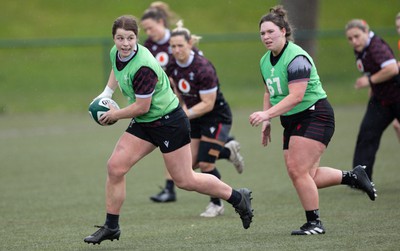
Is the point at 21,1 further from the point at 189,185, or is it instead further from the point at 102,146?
the point at 189,185

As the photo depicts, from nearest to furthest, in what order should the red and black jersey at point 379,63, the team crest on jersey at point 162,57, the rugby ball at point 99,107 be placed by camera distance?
the rugby ball at point 99,107, the red and black jersey at point 379,63, the team crest on jersey at point 162,57

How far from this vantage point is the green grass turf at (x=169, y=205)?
20.3 feet

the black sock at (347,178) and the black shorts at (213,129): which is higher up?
the black shorts at (213,129)

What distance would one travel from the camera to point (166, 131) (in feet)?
20.2

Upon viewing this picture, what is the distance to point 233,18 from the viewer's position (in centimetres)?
2675

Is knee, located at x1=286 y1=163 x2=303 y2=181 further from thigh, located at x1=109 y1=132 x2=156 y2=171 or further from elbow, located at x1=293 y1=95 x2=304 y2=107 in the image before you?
thigh, located at x1=109 y1=132 x2=156 y2=171

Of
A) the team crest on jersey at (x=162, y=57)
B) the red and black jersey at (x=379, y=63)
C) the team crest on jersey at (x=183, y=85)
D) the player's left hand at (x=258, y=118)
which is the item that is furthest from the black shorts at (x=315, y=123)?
the team crest on jersey at (x=162, y=57)

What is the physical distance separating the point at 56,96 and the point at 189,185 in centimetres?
1443

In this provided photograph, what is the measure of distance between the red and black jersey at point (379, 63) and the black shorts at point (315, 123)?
237cm

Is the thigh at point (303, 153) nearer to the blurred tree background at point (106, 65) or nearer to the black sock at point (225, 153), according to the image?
the black sock at point (225, 153)

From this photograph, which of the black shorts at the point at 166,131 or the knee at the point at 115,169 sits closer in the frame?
the knee at the point at 115,169

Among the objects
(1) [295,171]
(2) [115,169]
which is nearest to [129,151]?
(2) [115,169]

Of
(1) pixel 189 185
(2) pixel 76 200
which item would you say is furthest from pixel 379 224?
(2) pixel 76 200

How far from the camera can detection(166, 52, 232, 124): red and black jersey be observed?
790cm
